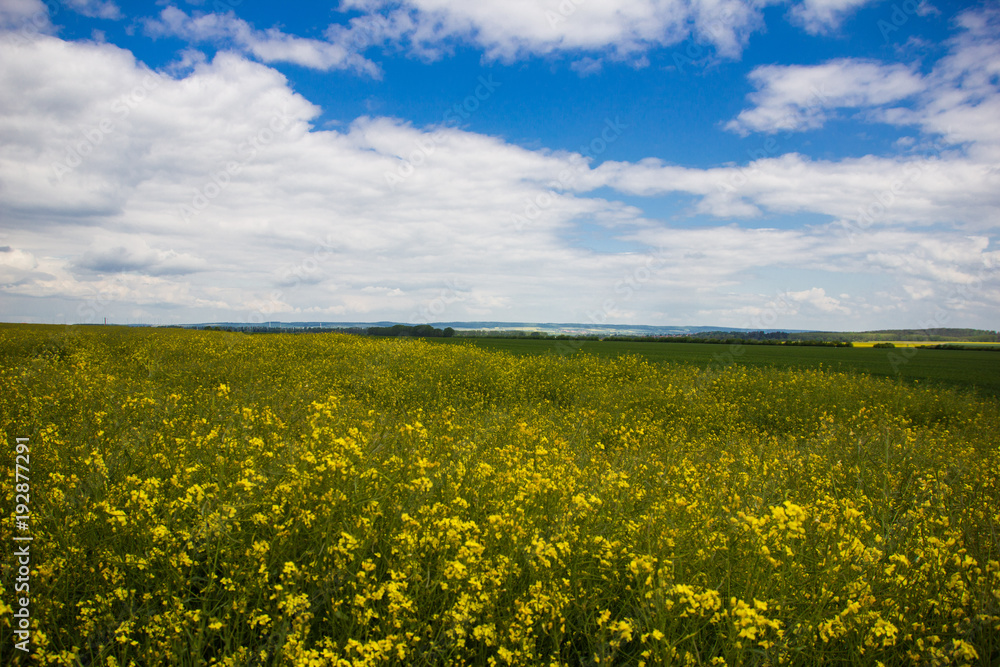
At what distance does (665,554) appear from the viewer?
334 centimetres

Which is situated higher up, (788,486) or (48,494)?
(48,494)

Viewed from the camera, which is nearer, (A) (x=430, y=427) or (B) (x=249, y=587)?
(B) (x=249, y=587)

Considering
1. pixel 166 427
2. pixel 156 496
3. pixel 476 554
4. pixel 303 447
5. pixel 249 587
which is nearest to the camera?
pixel 249 587

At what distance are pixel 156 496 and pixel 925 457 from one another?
9.21m

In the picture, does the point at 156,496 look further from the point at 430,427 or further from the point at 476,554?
the point at 430,427

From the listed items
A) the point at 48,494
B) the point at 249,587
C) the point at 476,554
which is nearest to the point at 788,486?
the point at 476,554

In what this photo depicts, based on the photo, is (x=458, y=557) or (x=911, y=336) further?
(x=911, y=336)

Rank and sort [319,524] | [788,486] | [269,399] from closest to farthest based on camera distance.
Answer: [319,524] → [788,486] → [269,399]

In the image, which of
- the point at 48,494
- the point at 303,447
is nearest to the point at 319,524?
the point at 303,447

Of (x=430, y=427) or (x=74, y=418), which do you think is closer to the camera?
(x=74, y=418)

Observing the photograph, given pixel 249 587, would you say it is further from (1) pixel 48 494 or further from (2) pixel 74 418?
(2) pixel 74 418

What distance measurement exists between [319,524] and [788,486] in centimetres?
532

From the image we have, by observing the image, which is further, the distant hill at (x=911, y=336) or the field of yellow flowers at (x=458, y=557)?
the distant hill at (x=911, y=336)

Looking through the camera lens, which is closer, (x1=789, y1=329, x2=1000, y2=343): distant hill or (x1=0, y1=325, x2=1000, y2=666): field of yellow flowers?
(x1=0, y1=325, x2=1000, y2=666): field of yellow flowers
